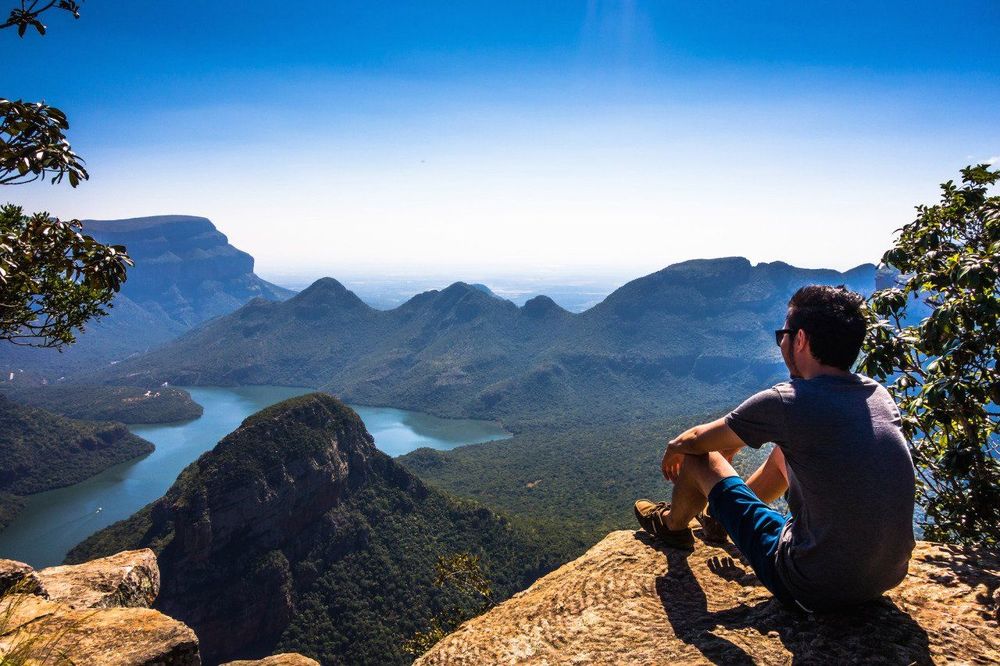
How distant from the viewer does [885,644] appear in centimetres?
283

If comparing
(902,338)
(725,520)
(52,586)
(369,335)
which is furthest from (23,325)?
(369,335)

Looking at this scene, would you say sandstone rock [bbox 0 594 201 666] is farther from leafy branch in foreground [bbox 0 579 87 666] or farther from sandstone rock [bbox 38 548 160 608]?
sandstone rock [bbox 38 548 160 608]

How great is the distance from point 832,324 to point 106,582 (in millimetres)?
8479

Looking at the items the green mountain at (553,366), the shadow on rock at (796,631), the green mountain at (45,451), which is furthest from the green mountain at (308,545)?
the green mountain at (45,451)

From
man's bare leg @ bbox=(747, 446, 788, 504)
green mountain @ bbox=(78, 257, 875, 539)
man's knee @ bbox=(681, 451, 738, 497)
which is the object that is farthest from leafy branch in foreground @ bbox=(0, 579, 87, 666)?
green mountain @ bbox=(78, 257, 875, 539)

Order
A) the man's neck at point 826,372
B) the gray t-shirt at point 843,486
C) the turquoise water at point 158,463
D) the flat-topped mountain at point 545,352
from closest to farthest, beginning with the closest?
the gray t-shirt at point 843,486 < the man's neck at point 826,372 < the turquoise water at point 158,463 < the flat-topped mountain at point 545,352

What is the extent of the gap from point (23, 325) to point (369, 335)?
199761 millimetres

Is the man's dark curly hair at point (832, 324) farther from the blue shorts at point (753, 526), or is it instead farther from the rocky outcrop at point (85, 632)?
the rocky outcrop at point (85, 632)

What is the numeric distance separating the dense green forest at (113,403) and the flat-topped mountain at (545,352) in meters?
21.3

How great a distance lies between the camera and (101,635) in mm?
3785

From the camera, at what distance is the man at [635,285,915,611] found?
2742mm

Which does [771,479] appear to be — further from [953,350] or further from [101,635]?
[101,635]

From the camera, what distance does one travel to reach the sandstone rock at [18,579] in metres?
5.01

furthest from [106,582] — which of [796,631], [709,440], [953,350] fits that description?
[953,350]
